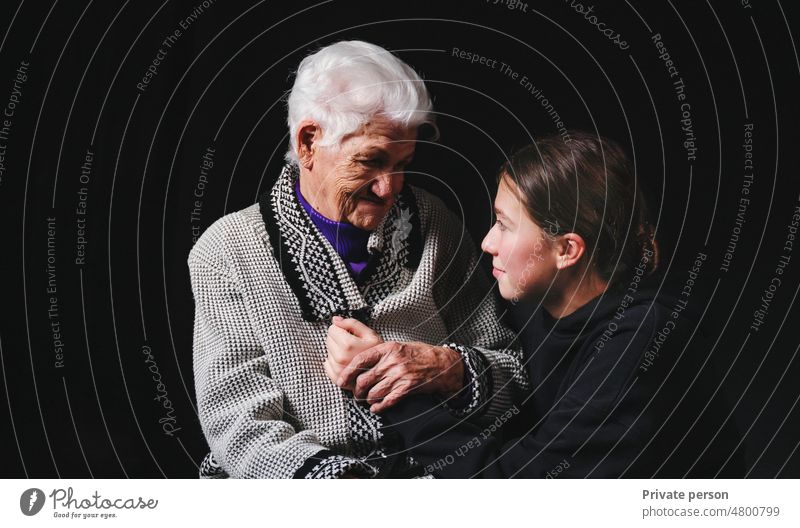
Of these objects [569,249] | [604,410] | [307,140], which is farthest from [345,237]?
[604,410]

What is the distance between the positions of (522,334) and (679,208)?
1.25 ft

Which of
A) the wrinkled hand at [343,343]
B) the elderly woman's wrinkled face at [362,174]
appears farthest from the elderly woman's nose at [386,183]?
the wrinkled hand at [343,343]

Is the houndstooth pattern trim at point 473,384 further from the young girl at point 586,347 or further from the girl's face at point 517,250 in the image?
the girl's face at point 517,250

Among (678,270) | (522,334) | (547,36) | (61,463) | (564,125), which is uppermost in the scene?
(547,36)

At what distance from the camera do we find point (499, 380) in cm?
167

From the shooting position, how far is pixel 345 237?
165 cm

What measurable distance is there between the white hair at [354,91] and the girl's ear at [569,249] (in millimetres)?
296

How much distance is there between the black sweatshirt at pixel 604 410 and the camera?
1561 millimetres

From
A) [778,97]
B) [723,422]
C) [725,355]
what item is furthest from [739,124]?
[723,422]

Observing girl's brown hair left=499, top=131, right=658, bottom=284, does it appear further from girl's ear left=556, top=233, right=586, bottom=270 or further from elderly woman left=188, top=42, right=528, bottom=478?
elderly woman left=188, top=42, right=528, bottom=478

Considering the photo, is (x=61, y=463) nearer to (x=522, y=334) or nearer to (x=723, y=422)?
(x=522, y=334)

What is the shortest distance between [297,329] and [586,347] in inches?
19.1

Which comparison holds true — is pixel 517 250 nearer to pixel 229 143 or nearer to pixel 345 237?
pixel 345 237
